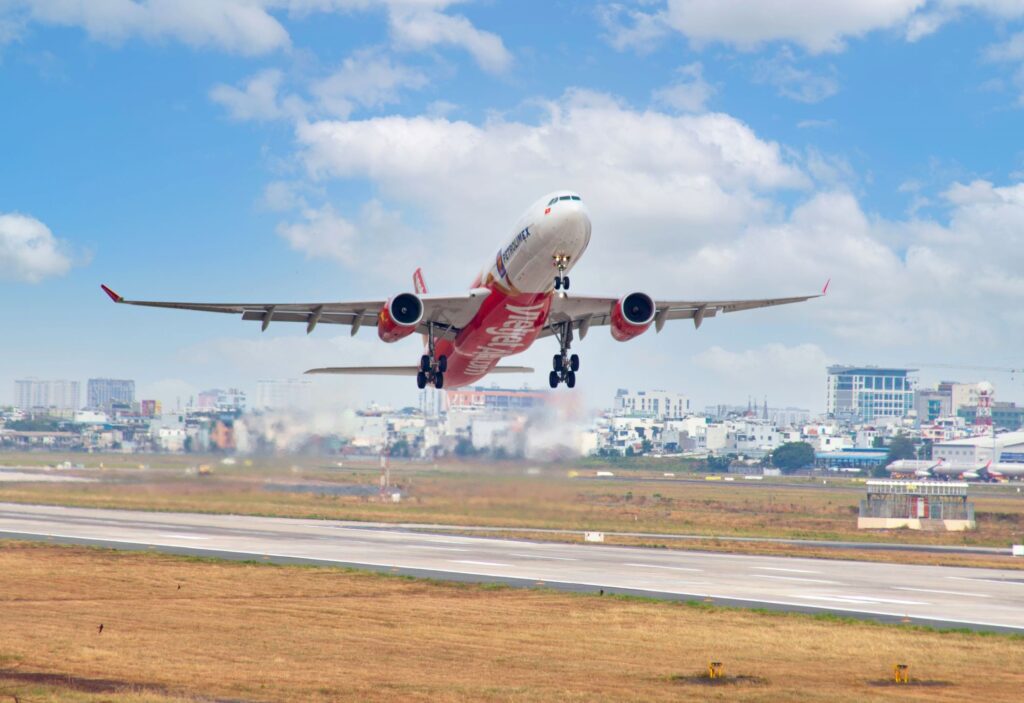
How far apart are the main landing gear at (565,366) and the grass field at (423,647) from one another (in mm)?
12406

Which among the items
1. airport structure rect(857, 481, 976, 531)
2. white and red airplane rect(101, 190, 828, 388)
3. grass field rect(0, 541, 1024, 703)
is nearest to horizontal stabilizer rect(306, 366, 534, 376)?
white and red airplane rect(101, 190, 828, 388)

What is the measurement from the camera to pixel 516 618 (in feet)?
116

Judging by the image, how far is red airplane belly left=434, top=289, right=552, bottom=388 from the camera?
1825 inches

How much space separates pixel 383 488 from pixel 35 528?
3392cm

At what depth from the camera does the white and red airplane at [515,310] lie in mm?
41688

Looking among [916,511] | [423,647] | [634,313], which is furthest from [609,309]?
[916,511]

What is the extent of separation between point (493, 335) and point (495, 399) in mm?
35220

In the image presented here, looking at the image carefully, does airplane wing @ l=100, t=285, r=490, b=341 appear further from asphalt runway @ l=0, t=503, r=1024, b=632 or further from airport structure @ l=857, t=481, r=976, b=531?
airport structure @ l=857, t=481, r=976, b=531

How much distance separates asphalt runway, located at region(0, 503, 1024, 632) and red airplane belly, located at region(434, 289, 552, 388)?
27.2 feet

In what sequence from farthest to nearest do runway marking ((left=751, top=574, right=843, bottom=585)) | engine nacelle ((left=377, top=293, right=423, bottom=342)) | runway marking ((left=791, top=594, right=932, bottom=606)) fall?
1. runway marking ((left=751, top=574, right=843, bottom=585))
2. engine nacelle ((left=377, top=293, right=423, bottom=342))
3. runway marking ((left=791, top=594, right=932, bottom=606))

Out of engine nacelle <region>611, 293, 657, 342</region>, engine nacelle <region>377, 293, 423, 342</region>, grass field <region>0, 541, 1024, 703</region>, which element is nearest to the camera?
grass field <region>0, 541, 1024, 703</region>

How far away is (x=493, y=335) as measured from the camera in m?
49.5

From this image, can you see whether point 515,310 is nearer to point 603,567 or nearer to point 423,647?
point 603,567

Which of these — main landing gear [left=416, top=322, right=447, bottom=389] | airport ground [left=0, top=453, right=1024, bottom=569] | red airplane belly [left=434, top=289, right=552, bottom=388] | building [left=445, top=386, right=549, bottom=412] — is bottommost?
airport ground [left=0, top=453, right=1024, bottom=569]
